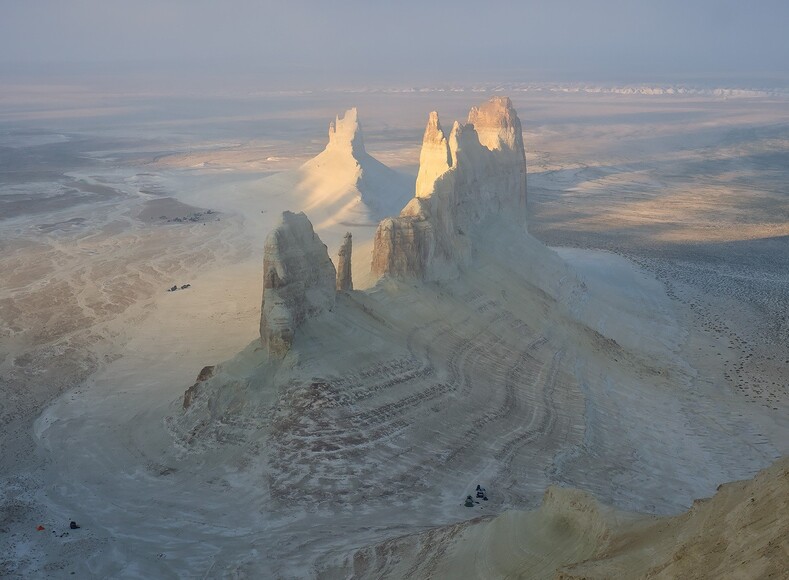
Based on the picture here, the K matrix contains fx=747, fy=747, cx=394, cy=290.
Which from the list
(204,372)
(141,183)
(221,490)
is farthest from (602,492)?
(141,183)

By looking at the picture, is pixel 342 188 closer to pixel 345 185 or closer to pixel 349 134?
pixel 345 185

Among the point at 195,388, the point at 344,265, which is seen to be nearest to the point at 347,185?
the point at 344,265

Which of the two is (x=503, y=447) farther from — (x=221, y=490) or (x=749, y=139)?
(x=749, y=139)

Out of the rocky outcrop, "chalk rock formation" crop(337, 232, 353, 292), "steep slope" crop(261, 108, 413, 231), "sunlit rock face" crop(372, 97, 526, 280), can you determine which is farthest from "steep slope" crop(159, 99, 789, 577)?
"steep slope" crop(261, 108, 413, 231)

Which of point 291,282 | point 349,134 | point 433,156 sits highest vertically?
point 349,134

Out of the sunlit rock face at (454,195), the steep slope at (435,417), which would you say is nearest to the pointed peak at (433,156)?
the sunlit rock face at (454,195)
